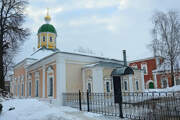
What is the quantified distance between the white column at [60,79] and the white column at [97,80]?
8.55 ft

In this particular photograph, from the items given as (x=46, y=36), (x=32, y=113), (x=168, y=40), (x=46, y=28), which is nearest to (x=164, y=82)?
(x=168, y=40)

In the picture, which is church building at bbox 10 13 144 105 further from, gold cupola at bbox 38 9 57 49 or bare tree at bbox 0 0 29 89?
gold cupola at bbox 38 9 57 49

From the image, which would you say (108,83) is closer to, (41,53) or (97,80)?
(97,80)

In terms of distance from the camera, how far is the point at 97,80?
47.2ft

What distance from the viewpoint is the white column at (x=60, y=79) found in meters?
13.4

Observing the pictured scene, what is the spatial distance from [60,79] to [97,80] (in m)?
3.24

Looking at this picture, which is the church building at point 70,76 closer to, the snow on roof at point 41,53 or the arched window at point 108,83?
the arched window at point 108,83

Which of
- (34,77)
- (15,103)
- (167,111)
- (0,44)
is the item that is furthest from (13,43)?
(167,111)

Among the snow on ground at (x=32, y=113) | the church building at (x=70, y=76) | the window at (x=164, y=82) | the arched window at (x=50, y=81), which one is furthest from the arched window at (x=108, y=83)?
the window at (x=164, y=82)

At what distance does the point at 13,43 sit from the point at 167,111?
1363cm

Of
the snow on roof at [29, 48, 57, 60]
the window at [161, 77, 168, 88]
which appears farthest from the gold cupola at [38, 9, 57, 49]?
the window at [161, 77, 168, 88]

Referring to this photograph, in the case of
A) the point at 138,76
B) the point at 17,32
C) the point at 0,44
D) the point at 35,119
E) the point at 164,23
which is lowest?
the point at 35,119

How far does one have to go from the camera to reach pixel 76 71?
1509cm

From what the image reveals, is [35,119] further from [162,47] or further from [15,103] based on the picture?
[162,47]
